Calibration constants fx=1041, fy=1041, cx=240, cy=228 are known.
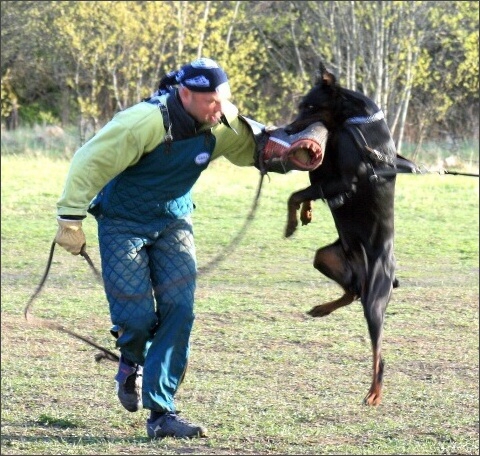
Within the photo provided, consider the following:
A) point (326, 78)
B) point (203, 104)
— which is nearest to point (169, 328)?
point (203, 104)

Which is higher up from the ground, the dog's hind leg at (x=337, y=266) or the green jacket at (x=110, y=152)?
the green jacket at (x=110, y=152)

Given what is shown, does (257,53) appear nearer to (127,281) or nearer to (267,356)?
(267,356)

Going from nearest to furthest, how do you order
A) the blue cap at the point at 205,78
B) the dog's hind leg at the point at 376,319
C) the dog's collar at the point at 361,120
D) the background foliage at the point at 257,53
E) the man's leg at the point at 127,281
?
the dog's hind leg at the point at 376,319
the dog's collar at the point at 361,120
the blue cap at the point at 205,78
the man's leg at the point at 127,281
the background foliage at the point at 257,53

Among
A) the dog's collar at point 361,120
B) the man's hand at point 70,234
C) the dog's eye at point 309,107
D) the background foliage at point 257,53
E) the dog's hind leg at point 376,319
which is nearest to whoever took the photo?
the dog's hind leg at point 376,319

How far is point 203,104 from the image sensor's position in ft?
17.4

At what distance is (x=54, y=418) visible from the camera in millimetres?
6020

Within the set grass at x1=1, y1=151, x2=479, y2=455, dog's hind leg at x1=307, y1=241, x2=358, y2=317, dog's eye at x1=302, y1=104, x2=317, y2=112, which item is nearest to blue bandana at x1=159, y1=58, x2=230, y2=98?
dog's eye at x1=302, y1=104, x2=317, y2=112

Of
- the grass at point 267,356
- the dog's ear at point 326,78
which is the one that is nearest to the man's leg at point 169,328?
the grass at point 267,356

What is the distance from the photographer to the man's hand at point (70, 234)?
535 centimetres

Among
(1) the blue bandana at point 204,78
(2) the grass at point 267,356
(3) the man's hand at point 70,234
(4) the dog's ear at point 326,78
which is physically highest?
(4) the dog's ear at point 326,78

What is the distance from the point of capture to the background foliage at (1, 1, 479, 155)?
24781 mm

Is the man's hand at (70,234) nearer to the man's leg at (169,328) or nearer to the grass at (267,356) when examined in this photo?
the man's leg at (169,328)

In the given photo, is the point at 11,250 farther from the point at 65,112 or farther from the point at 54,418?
the point at 65,112

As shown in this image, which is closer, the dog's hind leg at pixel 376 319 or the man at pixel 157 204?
the dog's hind leg at pixel 376 319
